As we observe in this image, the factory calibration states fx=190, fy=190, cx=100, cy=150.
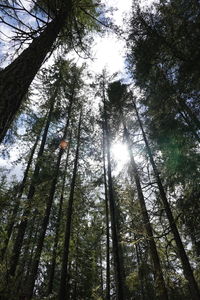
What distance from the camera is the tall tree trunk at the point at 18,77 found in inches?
93.0

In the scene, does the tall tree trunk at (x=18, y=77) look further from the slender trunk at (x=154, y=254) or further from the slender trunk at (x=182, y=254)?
the slender trunk at (x=154, y=254)

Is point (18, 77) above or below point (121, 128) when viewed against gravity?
below

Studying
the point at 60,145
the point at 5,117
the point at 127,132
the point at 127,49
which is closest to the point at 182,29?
the point at 127,49

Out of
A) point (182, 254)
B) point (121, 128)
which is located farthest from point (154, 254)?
point (121, 128)

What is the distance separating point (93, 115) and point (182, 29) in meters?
9.64

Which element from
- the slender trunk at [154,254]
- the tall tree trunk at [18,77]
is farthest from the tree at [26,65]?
the slender trunk at [154,254]

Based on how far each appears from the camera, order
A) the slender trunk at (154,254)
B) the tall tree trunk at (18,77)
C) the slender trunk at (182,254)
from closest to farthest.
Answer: the tall tree trunk at (18,77)
the slender trunk at (182,254)
the slender trunk at (154,254)

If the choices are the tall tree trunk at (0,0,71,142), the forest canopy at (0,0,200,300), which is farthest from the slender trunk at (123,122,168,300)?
the tall tree trunk at (0,0,71,142)

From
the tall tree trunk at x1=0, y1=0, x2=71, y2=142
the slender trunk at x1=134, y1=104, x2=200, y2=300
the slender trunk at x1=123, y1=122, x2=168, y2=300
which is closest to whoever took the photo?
the tall tree trunk at x1=0, y1=0, x2=71, y2=142

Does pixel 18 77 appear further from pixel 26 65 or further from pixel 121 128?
pixel 121 128

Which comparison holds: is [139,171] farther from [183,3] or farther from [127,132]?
[183,3]

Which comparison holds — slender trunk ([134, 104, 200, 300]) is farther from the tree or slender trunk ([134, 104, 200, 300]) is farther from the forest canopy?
the tree

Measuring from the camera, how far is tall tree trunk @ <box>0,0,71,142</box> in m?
2.36

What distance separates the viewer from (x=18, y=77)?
2.76 metres
